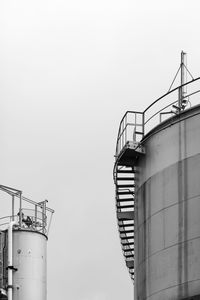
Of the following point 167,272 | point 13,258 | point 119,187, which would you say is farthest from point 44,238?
point 167,272

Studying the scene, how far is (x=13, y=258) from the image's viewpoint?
117 feet

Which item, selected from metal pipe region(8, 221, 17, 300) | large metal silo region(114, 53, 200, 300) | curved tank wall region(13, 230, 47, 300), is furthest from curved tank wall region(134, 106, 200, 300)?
curved tank wall region(13, 230, 47, 300)

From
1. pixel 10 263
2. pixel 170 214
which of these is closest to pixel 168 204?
pixel 170 214

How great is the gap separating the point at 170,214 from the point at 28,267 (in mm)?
13390

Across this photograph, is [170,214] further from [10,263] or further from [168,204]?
[10,263]

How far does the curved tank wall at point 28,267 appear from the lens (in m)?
35.6

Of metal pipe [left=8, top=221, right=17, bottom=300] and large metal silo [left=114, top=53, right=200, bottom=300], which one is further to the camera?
metal pipe [left=8, top=221, right=17, bottom=300]

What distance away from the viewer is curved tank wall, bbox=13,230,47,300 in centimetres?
3562

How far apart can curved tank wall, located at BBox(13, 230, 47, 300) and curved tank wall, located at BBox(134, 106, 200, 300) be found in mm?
10876

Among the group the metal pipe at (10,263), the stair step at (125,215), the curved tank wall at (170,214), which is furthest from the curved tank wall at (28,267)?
the curved tank wall at (170,214)

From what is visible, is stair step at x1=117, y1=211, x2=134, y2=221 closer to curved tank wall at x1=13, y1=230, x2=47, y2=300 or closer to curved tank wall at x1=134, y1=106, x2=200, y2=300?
curved tank wall at x1=134, y1=106, x2=200, y2=300

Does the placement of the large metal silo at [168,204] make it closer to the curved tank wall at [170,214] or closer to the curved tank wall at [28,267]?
the curved tank wall at [170,214]

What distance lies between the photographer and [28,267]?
3584 centimetres

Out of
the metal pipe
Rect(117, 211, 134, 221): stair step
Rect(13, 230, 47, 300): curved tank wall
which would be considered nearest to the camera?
Rect(117, 211, 134, 221): stair step
